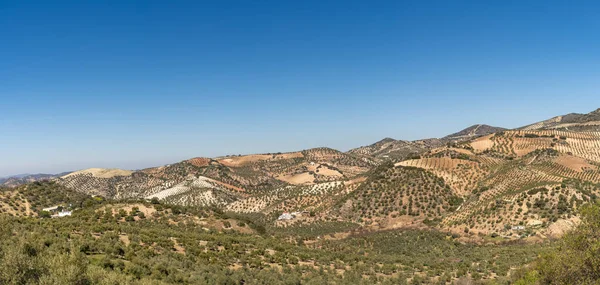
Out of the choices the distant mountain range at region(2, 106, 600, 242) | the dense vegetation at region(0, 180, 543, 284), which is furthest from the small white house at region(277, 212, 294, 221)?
the dense vegetation at region(0, 180, 543, 284)

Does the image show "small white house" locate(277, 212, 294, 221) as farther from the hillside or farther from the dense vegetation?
the dense vegetation

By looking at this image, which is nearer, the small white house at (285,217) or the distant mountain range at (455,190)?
the distant mountain range at (455,190)

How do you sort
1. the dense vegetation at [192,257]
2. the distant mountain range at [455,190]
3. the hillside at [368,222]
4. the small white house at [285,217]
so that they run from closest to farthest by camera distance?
the dense vegetation at [192,257]
the hillside at [368,222]
the distant mountain range at [455,190]
the small white house at [285,217]

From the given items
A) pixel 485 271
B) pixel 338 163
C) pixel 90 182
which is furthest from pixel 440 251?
pixel 90 182

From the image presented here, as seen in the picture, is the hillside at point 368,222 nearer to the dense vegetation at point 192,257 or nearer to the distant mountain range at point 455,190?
the dense vegetation at point 192,257

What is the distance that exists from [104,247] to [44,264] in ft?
28.1

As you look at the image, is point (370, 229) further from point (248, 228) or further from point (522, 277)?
point (522, 277)

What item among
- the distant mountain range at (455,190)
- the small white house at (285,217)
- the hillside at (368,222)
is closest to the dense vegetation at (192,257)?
the hillside at (368,222)

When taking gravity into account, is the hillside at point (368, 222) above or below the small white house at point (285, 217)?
above

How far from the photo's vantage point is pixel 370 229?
59750 millimetres

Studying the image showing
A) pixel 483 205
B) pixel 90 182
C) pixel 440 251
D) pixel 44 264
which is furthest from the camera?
pixel 90 182

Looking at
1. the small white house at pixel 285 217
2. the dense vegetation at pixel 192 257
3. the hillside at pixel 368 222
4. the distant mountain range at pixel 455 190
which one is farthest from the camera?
the small white house at pixel 285 217

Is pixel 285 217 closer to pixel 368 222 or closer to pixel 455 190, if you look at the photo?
pixel 368 222

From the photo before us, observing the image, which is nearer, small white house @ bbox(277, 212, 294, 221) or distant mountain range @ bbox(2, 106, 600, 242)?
distant mountain range @ bbox(2, 106, 600, 242)
